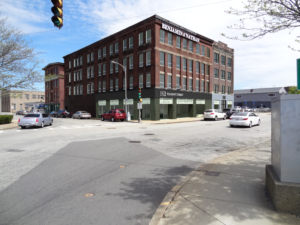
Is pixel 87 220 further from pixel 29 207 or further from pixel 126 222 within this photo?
pixel 29 207

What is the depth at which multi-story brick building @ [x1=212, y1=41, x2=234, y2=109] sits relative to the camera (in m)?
46.1

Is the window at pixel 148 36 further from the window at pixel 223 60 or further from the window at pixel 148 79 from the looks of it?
the window at pixel 223 60

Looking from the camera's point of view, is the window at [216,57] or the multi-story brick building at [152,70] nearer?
the multi-story brick building at [152,70]

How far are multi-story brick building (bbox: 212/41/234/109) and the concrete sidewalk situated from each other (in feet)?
135

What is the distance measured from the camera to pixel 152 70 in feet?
110

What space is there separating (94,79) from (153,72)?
1736 cm

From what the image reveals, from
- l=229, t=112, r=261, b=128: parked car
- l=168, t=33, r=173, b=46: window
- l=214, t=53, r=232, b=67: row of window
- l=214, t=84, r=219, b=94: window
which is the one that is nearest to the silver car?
l=229, t=112, r=261, b=128: parked car

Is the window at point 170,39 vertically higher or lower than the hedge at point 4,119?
higher

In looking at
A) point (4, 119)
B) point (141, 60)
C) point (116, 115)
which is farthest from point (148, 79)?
point (4, 119)

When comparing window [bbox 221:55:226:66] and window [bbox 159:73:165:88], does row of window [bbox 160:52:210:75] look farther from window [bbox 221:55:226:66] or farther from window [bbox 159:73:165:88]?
window [bbox 221:55:226:66]

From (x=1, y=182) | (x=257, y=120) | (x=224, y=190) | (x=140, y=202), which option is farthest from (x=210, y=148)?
(x=257, y=120)

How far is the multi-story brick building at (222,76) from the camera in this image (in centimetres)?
4609

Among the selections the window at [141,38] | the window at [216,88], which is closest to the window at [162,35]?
the window at [141,38]

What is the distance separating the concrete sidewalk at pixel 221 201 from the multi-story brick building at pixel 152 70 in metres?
27.7
